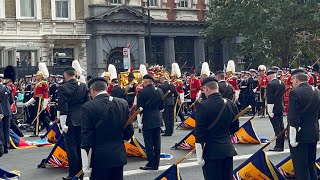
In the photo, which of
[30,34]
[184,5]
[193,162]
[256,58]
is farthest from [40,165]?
[184,5]

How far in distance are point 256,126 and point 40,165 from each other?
30.0ft

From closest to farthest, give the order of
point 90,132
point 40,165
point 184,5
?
1. point 90,132
2. point 40,165
3. point 184,5

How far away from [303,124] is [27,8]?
88.7 ft

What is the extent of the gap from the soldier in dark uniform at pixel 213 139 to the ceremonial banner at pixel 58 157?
472cm

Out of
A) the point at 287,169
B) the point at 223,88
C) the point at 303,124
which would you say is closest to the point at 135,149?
the point at 223,88

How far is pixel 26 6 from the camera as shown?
34094 mm

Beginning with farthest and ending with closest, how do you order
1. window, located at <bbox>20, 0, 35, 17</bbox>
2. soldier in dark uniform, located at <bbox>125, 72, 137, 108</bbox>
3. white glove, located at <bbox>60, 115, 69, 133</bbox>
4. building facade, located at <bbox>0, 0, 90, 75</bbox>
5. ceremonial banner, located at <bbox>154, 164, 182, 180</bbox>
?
window, located at <bbox>20, 0, 35, 17</bbox>
building facade, located at <bbox>0, 0, 90, 75</bbox>
soldier in dark uniform, located at <bbox>125, 72, 137, 108</bbox>
white glove, located at <bbox>60, 115, 69, 133</bbox>
ceremonial banner, located at <bbox>154, 164, 182, 180</bbox>

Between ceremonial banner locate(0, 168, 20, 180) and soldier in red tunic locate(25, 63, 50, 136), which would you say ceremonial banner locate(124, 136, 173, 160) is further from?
soldier in red tunic locate(25, 63, 50, 136)

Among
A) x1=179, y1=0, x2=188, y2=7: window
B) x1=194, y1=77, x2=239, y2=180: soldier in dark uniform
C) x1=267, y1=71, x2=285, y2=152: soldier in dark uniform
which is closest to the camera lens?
x1=194, y1=77, x2=239, y2=180: soldier in dark uniform

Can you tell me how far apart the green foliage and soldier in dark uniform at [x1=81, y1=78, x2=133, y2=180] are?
87.4 feet

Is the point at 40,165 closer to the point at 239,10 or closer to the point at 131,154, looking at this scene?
the point at 131,154

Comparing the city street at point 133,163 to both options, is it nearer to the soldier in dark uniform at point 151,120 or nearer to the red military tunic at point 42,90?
the soldier in dark uniform at point 151,120

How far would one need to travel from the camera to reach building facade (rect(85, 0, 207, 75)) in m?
35.9

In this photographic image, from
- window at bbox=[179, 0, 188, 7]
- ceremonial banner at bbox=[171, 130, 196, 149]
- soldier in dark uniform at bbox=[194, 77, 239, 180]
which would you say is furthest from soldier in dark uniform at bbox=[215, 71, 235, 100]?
window at bbox=[179, 0, 188, 7]
